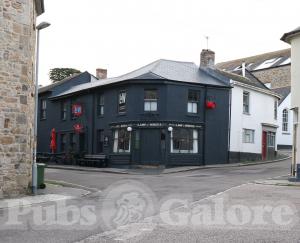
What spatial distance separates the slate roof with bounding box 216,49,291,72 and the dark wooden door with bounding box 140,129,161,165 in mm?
31805

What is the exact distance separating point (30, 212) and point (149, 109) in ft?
63.1

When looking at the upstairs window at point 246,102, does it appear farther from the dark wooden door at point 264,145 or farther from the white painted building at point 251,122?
A: the dark wooden door at point 264,145

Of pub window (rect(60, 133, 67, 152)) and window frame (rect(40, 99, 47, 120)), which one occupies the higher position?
window frame (rect(40, 99, 47, 120))

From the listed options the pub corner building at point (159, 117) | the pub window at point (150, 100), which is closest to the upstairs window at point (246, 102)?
the pub corner building at point (159, 117)

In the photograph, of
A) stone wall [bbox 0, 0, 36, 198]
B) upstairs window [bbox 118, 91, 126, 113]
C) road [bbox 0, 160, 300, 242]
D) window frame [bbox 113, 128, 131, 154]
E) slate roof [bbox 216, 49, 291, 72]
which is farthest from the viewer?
slate roof [bbox 216, 49, 291, 72]

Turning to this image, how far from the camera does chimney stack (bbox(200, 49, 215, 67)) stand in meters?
35.3

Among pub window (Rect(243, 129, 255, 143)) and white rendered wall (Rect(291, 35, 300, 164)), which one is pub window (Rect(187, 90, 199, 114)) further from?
white rendered wall (Rect(291, 35, 300, 164))

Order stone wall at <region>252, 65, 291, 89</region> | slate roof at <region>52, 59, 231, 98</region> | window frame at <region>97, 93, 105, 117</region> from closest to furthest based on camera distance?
slate roof at <region>52, 59, 231, 98</region>, window frame at <region>97, 93, 105, 117</region>, stone wall at <region>252, 65, 291, 89</region>

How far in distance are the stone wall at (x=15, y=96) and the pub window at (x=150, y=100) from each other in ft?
48.9

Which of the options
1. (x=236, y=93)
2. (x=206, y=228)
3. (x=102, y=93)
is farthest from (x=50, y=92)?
(x=206, y=228)

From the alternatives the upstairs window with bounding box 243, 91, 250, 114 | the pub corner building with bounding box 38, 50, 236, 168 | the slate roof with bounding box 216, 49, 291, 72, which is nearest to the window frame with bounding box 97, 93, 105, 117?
the pub corner building with bounding box 38, 50, 236, 168

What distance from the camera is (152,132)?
30000 mm

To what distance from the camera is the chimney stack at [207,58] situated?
35.3m

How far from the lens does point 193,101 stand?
31.6m
